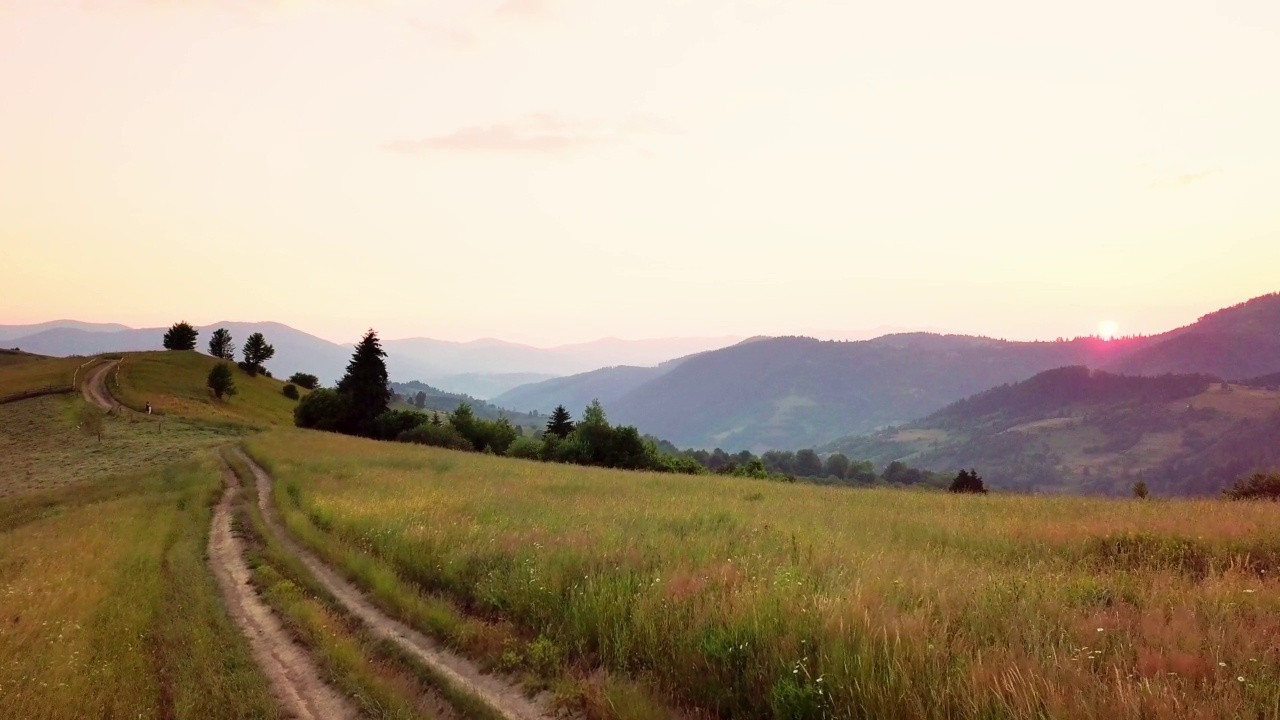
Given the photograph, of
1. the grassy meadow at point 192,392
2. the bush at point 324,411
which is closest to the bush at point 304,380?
the grassy meadow at point 192,392

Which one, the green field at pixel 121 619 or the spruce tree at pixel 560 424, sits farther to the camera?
the spruce tree at pixel 560 424

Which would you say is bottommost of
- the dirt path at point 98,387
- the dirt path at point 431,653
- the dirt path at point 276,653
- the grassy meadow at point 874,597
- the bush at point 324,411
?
the dirt path at point 276,653

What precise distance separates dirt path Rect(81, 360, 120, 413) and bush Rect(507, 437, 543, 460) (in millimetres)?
42529

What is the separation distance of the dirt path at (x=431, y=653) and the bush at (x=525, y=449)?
50.7 meters

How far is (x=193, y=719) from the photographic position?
7.55 meters

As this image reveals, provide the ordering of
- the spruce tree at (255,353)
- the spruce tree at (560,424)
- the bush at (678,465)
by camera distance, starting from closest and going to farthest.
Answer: the bush at (678,465) → the spruce tree at (560,424) → the spruce tree at (255,353)

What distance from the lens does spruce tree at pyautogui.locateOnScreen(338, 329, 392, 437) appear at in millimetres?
74562

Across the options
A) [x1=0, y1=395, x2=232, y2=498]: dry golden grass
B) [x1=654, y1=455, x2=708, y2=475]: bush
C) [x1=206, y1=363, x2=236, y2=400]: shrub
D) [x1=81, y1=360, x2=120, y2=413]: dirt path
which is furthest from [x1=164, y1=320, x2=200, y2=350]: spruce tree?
[x1=654, y1=455, x2=708, y2=475]: bush

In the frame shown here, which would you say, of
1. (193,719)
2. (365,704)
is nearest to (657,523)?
(365,704)

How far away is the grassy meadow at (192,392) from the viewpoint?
228 feet

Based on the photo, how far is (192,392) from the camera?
85062 mm

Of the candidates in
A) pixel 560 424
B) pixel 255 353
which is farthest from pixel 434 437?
pixel 255 353

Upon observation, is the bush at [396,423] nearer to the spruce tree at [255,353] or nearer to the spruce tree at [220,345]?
A: the spruce tree at [255,353]

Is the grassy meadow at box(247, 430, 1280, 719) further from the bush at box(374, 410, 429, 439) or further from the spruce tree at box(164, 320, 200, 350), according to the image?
the spruce tree at box(164, 320, 200, 350)
